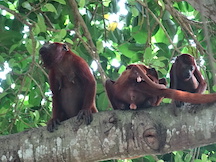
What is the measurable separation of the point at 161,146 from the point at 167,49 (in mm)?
1780

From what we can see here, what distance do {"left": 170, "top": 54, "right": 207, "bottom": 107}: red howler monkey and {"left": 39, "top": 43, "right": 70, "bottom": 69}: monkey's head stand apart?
1.06 meters

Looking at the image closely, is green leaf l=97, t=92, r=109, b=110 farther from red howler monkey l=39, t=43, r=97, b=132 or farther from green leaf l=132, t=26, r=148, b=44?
green leaf l=132, t=26, r=148, b=44

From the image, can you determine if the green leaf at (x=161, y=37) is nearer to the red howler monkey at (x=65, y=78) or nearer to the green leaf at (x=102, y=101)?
the green leaf at (x=102, y=101)

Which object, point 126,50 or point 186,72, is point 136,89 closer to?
point 186,72

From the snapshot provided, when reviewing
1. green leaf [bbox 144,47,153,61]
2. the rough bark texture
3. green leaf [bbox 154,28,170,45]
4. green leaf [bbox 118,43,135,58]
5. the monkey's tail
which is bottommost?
the rough bark texture

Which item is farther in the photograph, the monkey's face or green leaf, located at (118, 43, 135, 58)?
green leaf, located at (118, 43, 135, 58)

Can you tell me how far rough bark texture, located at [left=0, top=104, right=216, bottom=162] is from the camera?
101 inches

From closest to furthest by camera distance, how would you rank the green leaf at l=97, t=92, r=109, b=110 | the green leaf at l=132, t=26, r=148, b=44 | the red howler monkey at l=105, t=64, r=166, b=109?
the red howler monkey at l=105, t=64, r=166, b=109 → the green leaf at l=97, t=92, r=109, b=110 → the green leaf at l=132, t=26, r=148, b=44

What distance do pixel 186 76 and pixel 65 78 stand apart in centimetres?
114

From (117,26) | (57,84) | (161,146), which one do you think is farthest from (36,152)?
(117,26)

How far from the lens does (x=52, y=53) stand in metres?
3.78

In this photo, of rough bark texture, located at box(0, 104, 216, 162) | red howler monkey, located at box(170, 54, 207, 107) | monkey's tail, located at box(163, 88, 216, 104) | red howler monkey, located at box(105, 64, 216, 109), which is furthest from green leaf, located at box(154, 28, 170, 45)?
rough bark texture, located at box(0, 104, 216, 162)

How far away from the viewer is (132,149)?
263 cm

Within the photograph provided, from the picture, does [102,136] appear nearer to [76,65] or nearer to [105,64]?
[76,65]
